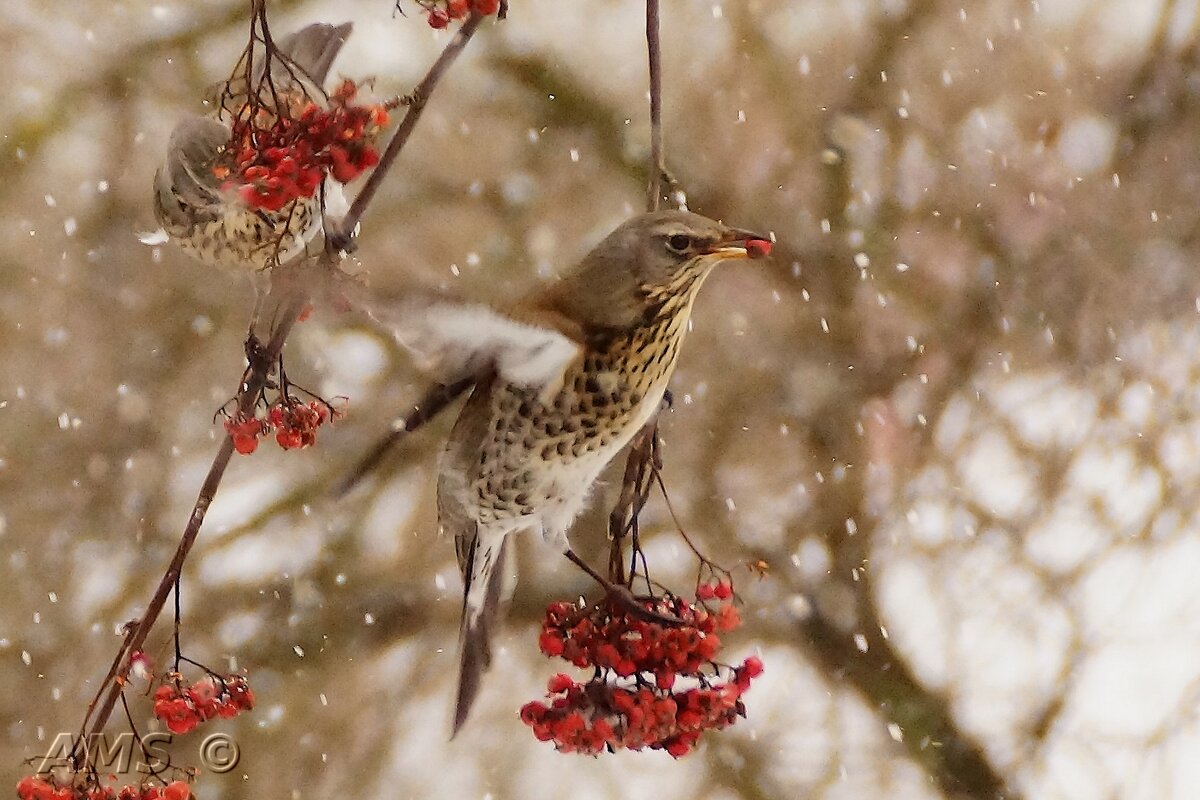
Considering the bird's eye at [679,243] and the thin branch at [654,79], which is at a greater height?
the thin branch at [654,79]

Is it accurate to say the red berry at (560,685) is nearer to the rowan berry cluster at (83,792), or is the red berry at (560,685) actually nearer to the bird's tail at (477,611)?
the bird's tail at (477,611)

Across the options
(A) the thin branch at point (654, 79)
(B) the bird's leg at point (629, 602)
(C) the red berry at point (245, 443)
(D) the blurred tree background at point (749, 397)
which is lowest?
(D) the blurred tree background at point (749, 397)

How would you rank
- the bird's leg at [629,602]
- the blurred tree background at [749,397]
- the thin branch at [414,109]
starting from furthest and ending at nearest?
the blurred tree background at [749,397], the bird's leg at [629,602], the thin branch at [414,109]

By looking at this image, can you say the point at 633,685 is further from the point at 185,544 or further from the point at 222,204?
the point at 222,204

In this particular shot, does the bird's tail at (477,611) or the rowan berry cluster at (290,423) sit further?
the bird's tail at (477,611)

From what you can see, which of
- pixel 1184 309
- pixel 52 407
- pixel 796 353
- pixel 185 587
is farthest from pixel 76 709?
pixel 1184 309

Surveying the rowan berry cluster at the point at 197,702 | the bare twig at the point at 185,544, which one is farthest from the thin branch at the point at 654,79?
the rowan berry cluster at the point at 197,702
